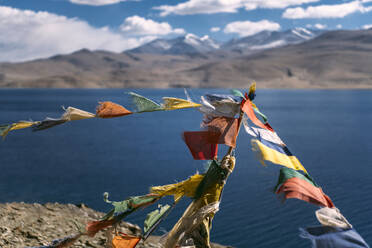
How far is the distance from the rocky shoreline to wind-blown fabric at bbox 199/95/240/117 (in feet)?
8.96

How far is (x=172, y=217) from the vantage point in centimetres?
1047

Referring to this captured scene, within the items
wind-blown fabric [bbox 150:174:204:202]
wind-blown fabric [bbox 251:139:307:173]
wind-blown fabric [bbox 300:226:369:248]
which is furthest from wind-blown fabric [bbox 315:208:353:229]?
wind-blown fabric [bbox 150:174:204:202]

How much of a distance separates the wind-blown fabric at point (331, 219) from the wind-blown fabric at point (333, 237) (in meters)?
0.03

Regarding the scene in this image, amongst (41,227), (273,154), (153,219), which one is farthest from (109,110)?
(41,227)

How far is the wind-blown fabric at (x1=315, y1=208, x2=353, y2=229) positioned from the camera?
2.08 meters

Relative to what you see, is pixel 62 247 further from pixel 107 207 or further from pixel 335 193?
pixel 335 193

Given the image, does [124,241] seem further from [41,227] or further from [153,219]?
[41,227]

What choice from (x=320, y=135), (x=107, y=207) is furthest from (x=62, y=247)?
(x=320, y=135)

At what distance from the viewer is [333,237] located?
202cm

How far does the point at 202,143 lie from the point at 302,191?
3.43 feet

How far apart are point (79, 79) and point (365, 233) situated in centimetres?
14436

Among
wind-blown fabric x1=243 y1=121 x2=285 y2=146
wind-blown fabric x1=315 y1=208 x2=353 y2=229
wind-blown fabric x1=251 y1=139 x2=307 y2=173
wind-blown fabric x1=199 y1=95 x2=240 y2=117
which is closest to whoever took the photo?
wind-blown fabric x1=315 y1=208 x2=353 y2=229

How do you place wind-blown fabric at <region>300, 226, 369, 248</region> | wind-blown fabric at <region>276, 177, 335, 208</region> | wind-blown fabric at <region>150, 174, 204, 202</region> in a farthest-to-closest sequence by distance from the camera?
wind-blown fabric at <region>150, 174, 204, 202</region> < wind-blown fabric at <region>276, 177, 335, 208</region> < wind-blown fabric at <region>300, 226, 369, 248</region>

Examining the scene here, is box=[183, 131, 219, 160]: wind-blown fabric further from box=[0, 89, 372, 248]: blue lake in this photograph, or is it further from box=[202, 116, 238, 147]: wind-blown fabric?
box=[0, 89, 372, 248]: blue lake
